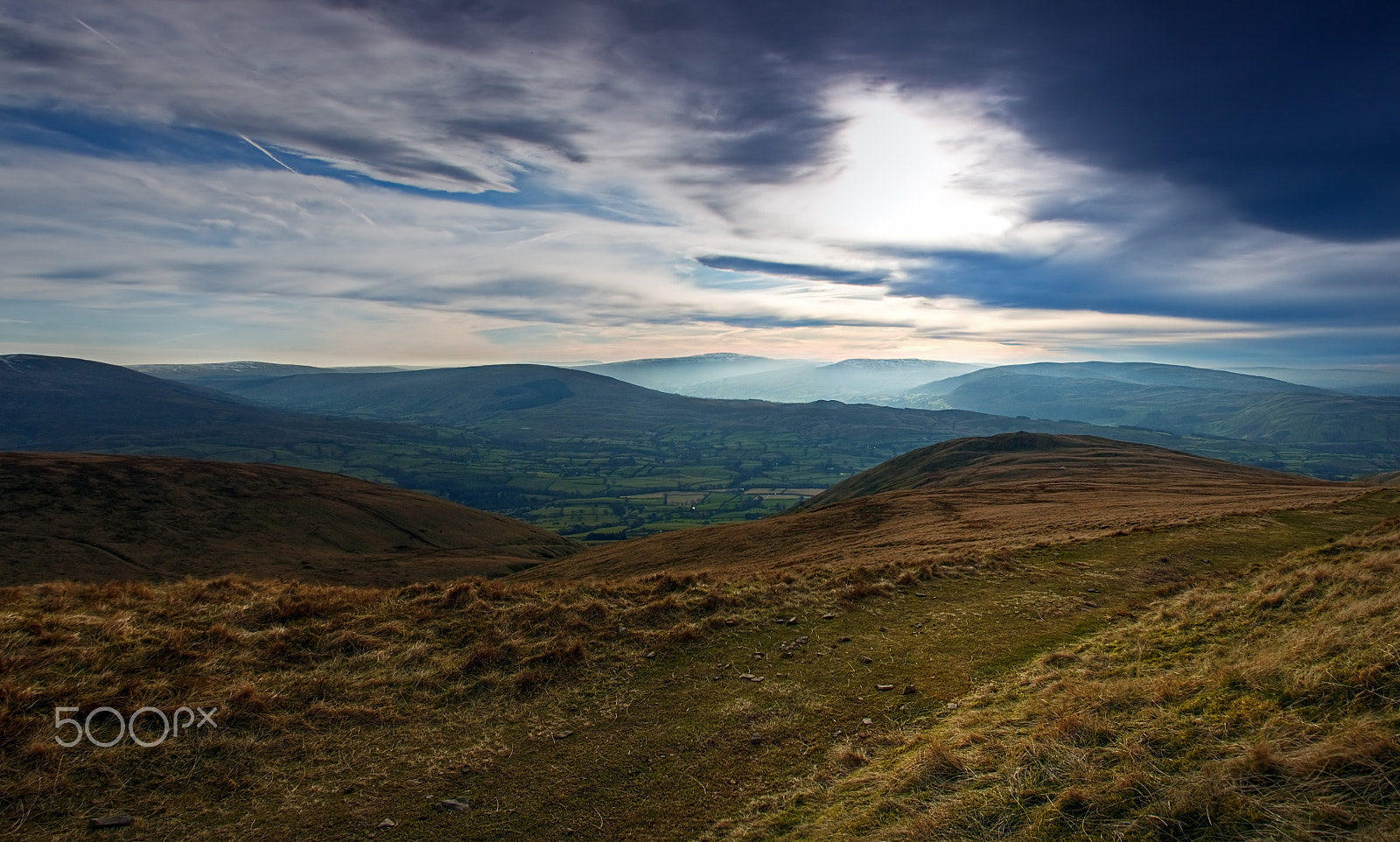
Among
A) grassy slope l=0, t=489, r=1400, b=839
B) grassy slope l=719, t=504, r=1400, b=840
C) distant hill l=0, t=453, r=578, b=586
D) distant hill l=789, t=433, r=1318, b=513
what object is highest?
grassy slope l=719, t=504, r=1400, b=840

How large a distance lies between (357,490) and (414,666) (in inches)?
4095

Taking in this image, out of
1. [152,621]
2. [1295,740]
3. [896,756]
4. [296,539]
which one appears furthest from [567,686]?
[296,539]

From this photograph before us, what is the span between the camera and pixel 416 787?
8.88 metres

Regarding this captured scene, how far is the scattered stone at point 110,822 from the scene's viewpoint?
303 inches

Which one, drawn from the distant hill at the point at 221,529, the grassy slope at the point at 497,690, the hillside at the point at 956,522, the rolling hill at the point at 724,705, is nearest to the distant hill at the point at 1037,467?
the hillside at the point at 956,522

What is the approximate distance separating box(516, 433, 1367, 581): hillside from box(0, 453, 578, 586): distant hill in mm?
26443

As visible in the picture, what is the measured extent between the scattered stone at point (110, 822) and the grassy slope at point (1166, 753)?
26.0 ft

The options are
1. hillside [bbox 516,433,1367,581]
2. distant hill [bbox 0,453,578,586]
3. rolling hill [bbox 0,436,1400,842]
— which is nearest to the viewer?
rolling hill [bbox 0,436,1400,842]

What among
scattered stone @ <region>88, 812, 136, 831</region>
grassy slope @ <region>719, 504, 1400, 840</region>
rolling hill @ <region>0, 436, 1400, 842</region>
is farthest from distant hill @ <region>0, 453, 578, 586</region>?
→ grassy slope @ <region>719, 504, 1400, 840</region>

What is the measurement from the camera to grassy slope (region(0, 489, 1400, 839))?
27.3 feet

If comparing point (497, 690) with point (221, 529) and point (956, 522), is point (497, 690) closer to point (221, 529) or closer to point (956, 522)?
point (956, 522)

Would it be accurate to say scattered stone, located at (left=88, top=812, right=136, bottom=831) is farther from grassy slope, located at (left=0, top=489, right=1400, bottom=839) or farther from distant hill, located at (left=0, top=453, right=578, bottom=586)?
distant hill, located at (left=0, top=453, right=578, bottom=586)

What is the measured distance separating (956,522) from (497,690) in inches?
1324

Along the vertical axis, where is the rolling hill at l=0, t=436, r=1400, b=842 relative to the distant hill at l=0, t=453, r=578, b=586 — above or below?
above
